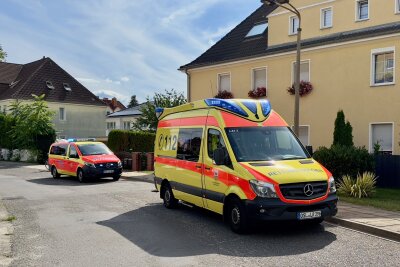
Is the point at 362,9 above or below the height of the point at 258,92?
above

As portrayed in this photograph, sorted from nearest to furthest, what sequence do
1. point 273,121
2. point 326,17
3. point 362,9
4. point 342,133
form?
point 273,121
point 342,133
point 362,9
point 326,17

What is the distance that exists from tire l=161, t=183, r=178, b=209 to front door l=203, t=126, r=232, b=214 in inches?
81.0

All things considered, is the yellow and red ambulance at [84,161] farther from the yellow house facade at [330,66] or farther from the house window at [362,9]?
the house window at [362,9]

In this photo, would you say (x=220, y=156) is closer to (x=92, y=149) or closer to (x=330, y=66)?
(x=92, y=149)

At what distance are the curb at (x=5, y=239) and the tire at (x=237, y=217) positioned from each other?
386 centimetres

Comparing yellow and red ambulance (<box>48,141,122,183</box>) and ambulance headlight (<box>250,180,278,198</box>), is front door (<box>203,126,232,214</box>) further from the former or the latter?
yellow and red ambulance (<box>48,141,122,183</box>)

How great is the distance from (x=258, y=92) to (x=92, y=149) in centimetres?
910

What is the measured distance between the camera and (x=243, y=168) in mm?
8281

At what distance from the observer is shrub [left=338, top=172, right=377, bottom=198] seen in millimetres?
12500

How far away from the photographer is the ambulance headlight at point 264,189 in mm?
7852

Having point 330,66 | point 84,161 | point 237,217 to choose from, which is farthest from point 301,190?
point 330,66

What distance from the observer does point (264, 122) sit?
9.52 meters

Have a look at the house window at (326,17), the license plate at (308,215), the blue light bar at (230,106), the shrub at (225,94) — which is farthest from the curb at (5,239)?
the house window at (326,17)

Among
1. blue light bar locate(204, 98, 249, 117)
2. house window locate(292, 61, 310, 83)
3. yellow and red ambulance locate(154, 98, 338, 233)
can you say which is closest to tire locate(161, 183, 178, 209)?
yellow and red ambulance locate(154, 98, 338, 233)
